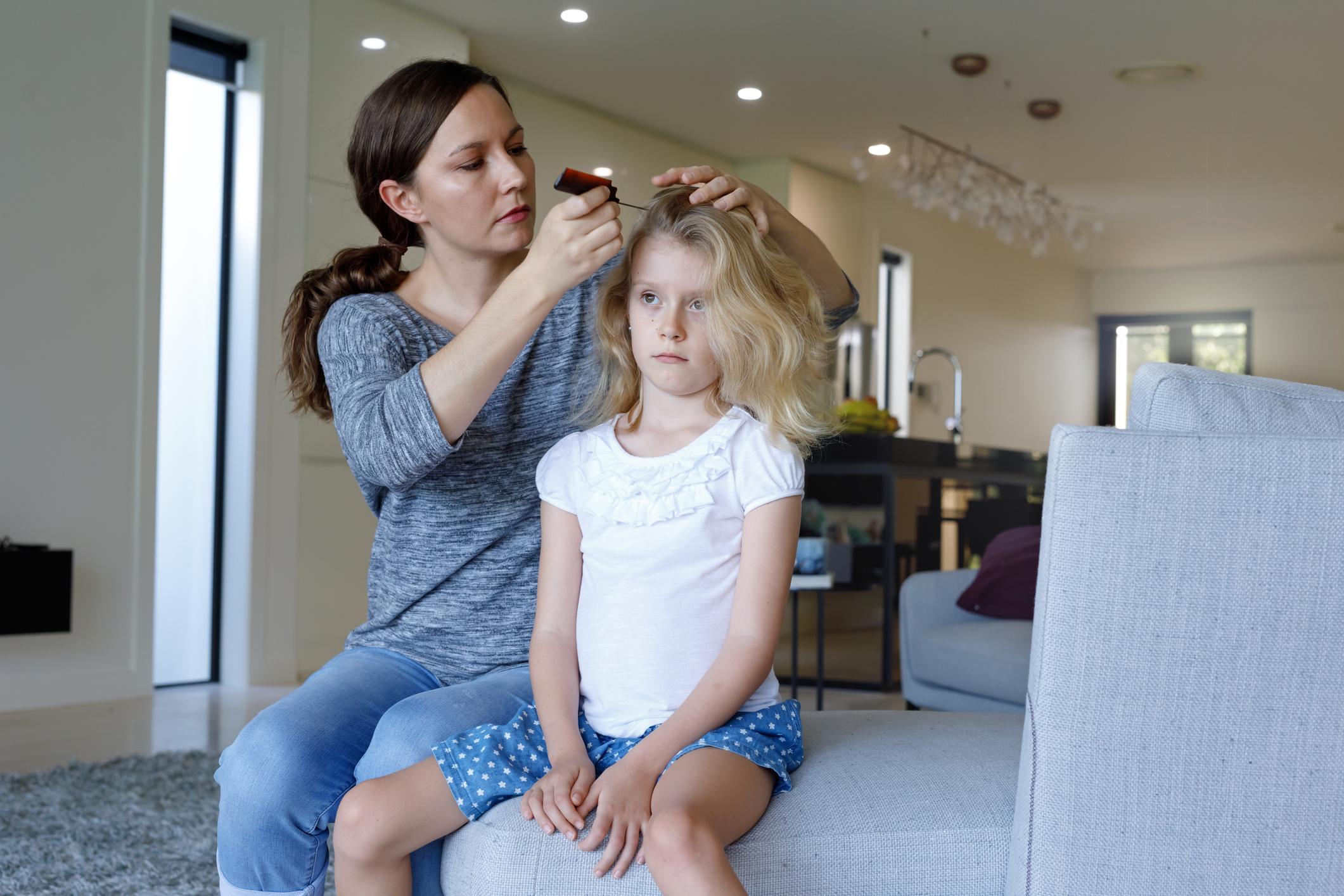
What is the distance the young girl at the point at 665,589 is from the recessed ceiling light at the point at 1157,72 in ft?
15.6

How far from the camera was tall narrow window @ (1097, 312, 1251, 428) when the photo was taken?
32.2 ft

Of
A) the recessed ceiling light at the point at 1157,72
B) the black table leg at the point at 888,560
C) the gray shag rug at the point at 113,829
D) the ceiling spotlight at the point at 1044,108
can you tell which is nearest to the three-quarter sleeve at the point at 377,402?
the gray shag rug at the point at 113,829

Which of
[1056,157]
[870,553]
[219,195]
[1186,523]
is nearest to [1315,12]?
[1056,157]

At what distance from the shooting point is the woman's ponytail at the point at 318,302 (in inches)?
61.2

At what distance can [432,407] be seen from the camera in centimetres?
122

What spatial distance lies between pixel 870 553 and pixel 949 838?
10.7 feet

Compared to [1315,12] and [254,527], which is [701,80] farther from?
[254,527]

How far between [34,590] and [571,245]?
Result: 322 cm

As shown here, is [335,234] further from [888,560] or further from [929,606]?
[929,606]

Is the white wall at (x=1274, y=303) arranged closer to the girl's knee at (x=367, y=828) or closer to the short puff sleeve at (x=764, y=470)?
the short puff sleeve at (x=764, y=470)

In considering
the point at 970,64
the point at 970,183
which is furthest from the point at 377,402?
the point at 970,183

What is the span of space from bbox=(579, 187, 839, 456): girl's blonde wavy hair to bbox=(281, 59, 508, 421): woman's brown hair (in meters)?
0.30

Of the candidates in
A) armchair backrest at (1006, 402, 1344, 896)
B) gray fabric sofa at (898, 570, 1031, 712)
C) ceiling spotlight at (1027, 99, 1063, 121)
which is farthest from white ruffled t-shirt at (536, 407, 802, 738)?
ceiling spotlight at (1027, 99, 1063, 121)

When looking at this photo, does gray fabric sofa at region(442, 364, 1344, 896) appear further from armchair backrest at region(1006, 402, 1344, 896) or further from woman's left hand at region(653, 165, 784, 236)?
woman's left hand at region(653, 165, 784, 236)
